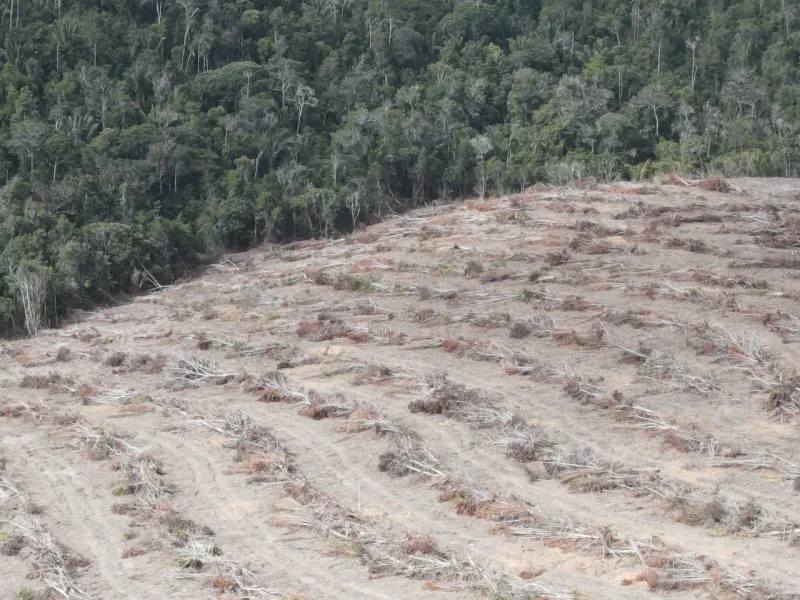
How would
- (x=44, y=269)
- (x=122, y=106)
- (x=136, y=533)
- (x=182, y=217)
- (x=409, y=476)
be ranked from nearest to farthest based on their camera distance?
(x=136, y=533) → (x=409, y=476) → (x=44, y=269) → (x=182, y=217) → (x=122, y=106)

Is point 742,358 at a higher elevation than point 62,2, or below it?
below

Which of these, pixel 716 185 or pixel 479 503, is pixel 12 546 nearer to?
pixel 479 503

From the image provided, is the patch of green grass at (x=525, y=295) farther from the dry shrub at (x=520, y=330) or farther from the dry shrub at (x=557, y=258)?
the dry shrub at (x=520, y=330)

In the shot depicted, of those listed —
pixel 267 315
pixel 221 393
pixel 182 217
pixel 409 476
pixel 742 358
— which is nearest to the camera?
pixel 409 476

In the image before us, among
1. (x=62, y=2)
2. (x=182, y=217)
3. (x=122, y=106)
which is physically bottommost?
(x=182, y=217)

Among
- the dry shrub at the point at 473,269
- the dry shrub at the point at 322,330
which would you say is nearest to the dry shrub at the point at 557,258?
the dry shrub at the point at 473,269

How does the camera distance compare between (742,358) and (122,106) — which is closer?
(742,358)

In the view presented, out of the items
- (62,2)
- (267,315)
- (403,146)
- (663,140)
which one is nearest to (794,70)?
(663,140)

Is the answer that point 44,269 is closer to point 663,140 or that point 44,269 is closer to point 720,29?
point 663,140

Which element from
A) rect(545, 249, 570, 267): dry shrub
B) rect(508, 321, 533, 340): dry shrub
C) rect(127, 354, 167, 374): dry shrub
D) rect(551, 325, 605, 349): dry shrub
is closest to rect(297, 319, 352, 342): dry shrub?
rect(127, 354, 167, 374): dry shrub

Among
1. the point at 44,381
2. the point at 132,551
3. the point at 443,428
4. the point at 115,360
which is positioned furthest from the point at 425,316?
the point at 132,551
